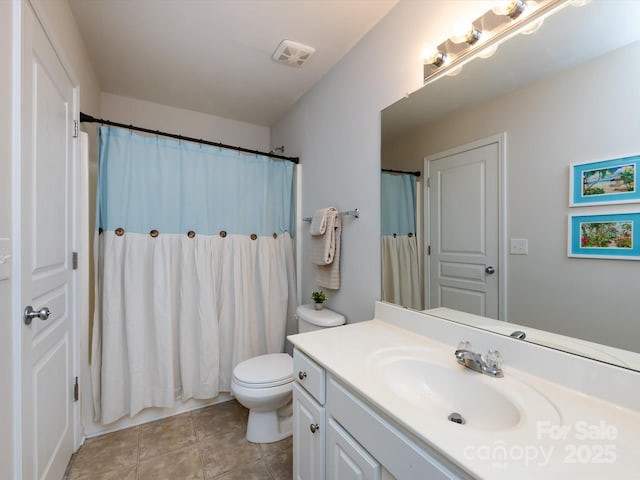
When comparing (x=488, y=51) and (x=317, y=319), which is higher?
(x=488, y=51)

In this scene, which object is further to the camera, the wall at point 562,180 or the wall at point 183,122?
the wall at point 183,122

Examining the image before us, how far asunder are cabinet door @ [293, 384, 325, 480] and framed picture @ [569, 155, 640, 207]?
108cm

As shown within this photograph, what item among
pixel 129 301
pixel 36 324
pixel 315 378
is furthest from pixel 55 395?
pixel 315 378

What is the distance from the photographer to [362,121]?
5.36 feet

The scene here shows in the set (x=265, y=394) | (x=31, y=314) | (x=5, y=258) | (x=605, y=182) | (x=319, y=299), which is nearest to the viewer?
(x=605, y=182)

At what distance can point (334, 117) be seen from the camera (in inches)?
74.2

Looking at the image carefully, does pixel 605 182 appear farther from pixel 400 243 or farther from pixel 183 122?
pixel 183 122

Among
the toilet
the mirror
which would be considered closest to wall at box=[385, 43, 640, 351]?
the mirror

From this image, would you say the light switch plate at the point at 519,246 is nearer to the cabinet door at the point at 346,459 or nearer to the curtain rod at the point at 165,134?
the cabinet door at the point at 346,459

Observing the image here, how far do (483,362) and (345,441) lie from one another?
1.66ft

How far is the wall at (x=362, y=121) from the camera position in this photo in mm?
1309

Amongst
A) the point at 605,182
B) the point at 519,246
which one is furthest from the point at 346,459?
the point at 605,182

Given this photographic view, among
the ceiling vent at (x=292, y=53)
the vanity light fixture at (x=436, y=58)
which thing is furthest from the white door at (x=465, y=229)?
the ceiling vent at (x=292, y=53)

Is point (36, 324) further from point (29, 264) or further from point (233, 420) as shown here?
point (233, 420)
